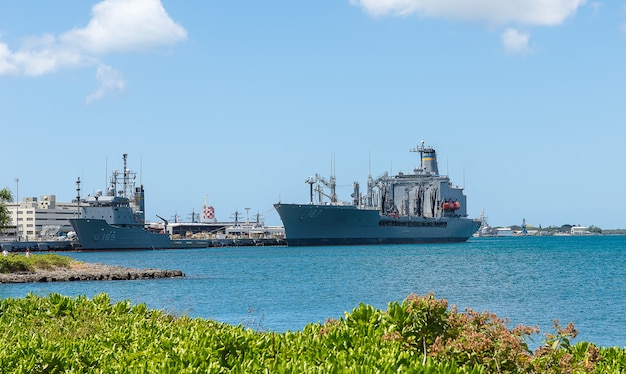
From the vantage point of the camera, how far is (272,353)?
902 centimetres

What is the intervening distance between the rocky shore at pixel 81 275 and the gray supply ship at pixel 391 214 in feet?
196

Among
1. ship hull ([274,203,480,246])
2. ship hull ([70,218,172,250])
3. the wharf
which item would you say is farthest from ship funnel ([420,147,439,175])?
ship hull ([70,218,172,250])

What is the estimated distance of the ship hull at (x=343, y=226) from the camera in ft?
394

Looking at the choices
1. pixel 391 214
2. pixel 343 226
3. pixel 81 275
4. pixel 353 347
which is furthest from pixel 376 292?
pixel 391 214

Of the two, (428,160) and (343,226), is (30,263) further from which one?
(428,160)

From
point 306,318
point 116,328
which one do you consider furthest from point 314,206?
point 116,328

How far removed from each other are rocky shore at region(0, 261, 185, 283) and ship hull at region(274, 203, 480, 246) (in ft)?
195

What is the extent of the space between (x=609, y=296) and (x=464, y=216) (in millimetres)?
112650

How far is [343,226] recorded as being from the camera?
406 feet

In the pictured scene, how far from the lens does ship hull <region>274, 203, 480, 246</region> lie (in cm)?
12006

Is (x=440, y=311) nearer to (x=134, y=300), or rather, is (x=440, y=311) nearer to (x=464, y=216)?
(x=134, y=300)

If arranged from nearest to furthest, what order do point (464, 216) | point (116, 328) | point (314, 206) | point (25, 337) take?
point (25, 337)
point (116, 328)
point (314, 206)
point (464, 216)

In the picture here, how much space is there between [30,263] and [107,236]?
63747 mm

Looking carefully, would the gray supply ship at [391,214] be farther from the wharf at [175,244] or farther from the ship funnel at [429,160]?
the wharf at [175,244]
